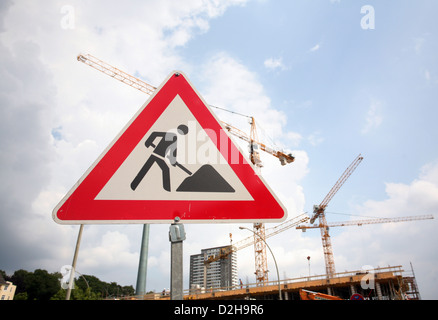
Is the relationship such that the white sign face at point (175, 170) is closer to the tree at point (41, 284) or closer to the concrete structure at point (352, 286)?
the concrete structure at point (352, 286)

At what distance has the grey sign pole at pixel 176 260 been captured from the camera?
138 cm

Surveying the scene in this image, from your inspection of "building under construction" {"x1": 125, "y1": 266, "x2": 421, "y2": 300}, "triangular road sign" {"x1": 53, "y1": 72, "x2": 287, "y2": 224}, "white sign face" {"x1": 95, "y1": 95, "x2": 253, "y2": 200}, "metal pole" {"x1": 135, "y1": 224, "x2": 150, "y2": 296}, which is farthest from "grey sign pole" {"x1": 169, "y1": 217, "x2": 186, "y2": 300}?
"building under construction" {"x1": 125, "y1": 266, "x2": 421, "y2": 300}

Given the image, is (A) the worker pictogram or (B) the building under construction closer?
(A) the worker pictogram

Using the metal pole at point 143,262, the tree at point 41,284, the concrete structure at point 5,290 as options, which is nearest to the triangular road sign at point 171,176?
the metal pole at point 143,262

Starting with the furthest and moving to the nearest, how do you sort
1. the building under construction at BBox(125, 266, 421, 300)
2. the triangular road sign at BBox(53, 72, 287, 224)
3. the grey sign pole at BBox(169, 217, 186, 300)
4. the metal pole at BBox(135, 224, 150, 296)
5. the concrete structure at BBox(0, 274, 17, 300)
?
the concrete structure at BBox(0, 274, 17, 300) < the building under construction at BBox(125, 266, 421, 300) < the metal pole at BBox(135, 224, 150, 296) < the triangular road sign at BBox(53, 72, 287, 224) < the grey sign pole at BBox(169, 217, 186, 300)

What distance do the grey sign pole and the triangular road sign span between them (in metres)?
0.13

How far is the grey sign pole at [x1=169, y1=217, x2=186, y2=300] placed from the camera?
138 cm

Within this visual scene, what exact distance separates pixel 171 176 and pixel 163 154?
183 millimetres

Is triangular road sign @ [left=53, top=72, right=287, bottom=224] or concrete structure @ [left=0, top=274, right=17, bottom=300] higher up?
triangular road sign @ [left=53, top=72, right=287, bottom=224]

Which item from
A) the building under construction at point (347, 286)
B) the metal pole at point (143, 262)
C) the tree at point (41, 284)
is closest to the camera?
the metal pole at point (143, 262)

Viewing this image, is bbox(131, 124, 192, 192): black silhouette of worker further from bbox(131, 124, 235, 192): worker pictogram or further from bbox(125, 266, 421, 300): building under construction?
bbox(125, 266, 421, 300): building under construction

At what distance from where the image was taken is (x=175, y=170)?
1.79m

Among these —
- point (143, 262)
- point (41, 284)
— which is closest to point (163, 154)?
point (143, 262)

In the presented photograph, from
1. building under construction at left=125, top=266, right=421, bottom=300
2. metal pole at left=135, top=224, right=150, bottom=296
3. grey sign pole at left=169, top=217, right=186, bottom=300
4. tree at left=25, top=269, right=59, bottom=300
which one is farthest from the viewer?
tree at left=25, top=269, right=59, bottom=300
